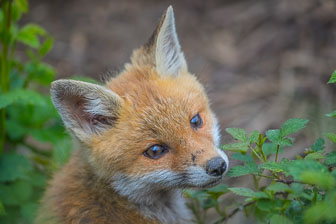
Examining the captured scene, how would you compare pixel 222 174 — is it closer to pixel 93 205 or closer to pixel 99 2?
pixel 93 205

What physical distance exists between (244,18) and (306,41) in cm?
139

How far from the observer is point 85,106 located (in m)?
3.88

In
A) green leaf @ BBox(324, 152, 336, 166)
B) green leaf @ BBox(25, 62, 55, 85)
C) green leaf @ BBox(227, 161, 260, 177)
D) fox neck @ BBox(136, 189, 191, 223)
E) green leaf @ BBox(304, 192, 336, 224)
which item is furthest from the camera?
green leaf @ BBox(25, 62, 55, 85)

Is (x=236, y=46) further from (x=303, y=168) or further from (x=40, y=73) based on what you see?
(x=303, y=168)

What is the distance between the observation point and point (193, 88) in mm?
4188

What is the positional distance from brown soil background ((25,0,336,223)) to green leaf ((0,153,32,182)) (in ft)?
6.06

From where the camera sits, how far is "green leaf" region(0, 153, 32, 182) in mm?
4484

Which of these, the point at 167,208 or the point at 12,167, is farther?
the point at 12,167

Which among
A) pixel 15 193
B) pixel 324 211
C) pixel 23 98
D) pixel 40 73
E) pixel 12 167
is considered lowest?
pixel 15 193

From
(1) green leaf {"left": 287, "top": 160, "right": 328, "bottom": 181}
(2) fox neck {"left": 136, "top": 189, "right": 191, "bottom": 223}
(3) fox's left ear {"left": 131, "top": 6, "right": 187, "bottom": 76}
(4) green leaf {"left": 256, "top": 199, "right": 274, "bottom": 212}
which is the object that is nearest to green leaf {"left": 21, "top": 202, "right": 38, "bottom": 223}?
(2) fox neck {"left": 136, "top": 189, "right": 191, "bottom": 223}

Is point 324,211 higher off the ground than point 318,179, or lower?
lower

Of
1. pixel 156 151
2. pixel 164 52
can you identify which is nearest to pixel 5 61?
pixel 164 52

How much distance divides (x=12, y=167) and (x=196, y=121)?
2113mm

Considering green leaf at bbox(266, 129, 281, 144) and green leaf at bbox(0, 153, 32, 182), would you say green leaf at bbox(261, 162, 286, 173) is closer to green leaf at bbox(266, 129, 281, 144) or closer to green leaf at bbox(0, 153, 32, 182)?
green leaf at bbox(266, 129, 281, 144)
